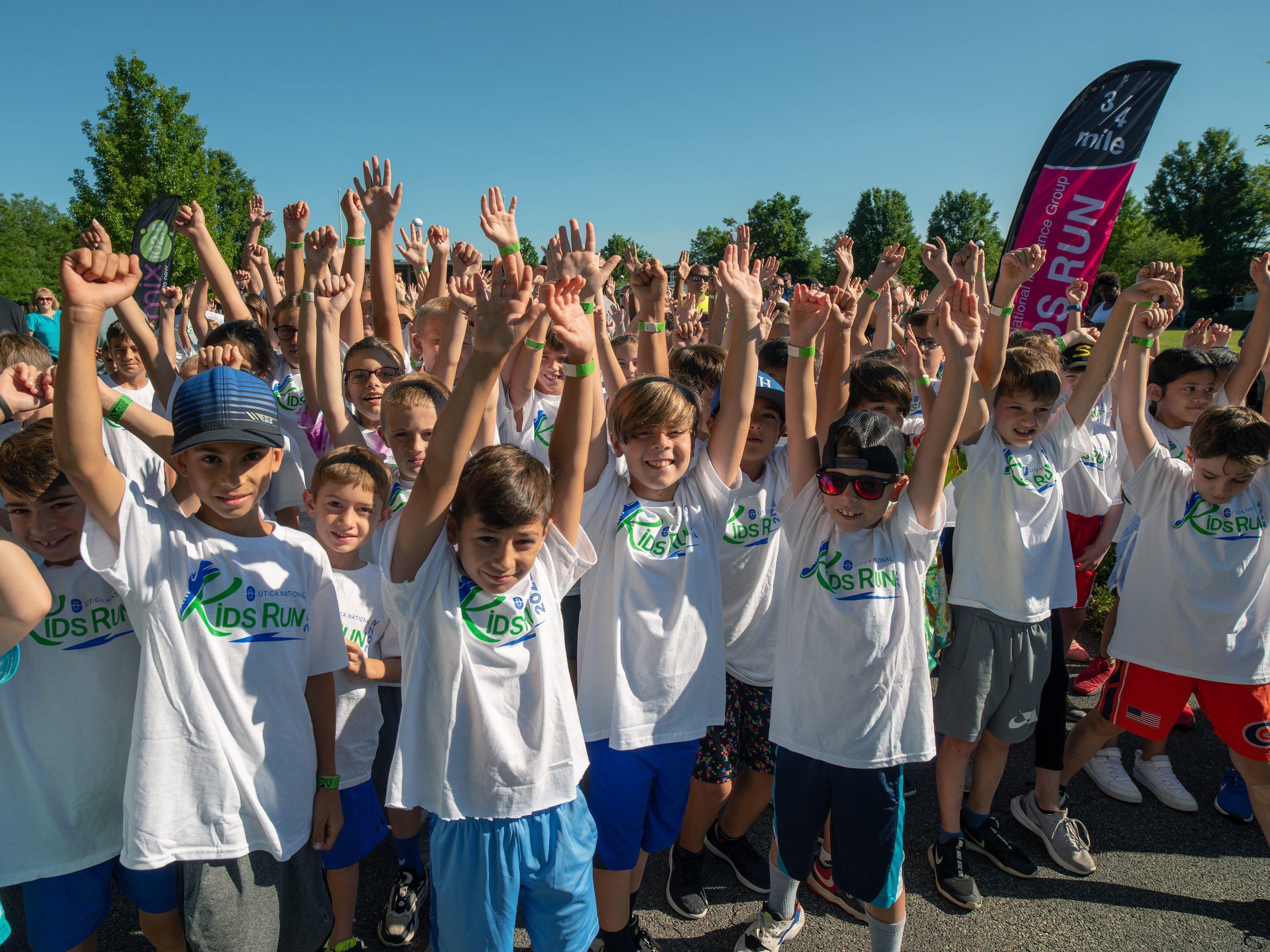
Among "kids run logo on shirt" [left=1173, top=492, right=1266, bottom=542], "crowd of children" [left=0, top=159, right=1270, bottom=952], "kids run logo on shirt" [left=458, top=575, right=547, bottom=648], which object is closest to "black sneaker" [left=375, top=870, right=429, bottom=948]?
"crowd of children" [left=0, top=159, right=1270, bottom=952]

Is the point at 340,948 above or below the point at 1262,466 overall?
below

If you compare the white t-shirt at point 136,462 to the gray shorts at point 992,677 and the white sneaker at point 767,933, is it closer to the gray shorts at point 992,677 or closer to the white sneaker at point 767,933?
the white sneaker at point 767,933

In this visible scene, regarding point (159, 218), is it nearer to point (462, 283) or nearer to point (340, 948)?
point (462, 283)

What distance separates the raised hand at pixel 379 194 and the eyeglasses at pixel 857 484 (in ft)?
10.5

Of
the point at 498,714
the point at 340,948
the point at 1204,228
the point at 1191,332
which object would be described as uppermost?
the point at 1204,228

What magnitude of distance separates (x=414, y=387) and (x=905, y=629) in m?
2.06

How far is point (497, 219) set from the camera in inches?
113

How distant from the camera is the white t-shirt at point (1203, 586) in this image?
3.15 metres

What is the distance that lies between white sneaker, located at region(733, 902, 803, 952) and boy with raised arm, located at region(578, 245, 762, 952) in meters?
0.43

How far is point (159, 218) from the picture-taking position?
562cm

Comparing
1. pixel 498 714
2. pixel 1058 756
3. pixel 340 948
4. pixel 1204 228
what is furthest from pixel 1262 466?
pixel 1204 228

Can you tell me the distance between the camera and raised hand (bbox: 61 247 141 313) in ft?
5.75

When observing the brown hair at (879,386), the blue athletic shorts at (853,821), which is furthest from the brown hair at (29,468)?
the brown hair at (879,386)

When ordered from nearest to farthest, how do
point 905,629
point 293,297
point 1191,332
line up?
point 905,629, point 293,297, point 1191,332
